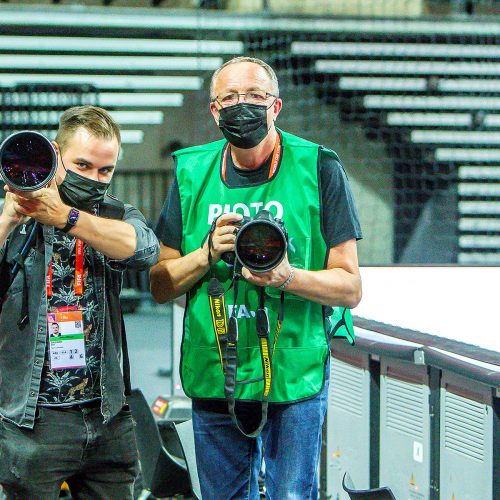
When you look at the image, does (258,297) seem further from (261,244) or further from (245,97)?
(245,97)

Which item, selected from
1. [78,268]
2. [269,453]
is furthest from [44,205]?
[269,453]

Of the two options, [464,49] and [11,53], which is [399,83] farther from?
[11,53]

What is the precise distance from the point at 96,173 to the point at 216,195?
0.25 metres

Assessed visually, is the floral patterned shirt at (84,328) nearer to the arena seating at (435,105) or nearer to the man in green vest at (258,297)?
the man in green vest at (258,297)

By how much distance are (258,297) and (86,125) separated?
475 mm

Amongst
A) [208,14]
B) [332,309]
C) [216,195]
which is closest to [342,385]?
[332,309]

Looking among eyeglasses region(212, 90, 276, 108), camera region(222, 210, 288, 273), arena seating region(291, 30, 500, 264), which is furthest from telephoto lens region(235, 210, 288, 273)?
arena seating region(291, 30, 500, 264)

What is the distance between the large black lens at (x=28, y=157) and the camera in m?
1.72

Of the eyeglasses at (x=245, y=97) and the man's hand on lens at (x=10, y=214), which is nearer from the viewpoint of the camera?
the man's hand on lens at (x=10, y=214)

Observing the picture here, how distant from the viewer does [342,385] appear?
277cm

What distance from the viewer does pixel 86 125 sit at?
187 centimetres

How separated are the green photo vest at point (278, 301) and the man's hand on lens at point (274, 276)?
0.40ft

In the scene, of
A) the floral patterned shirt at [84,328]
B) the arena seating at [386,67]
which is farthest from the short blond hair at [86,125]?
the arena seating at [386,67]

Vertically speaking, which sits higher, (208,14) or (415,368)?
(208,14)
